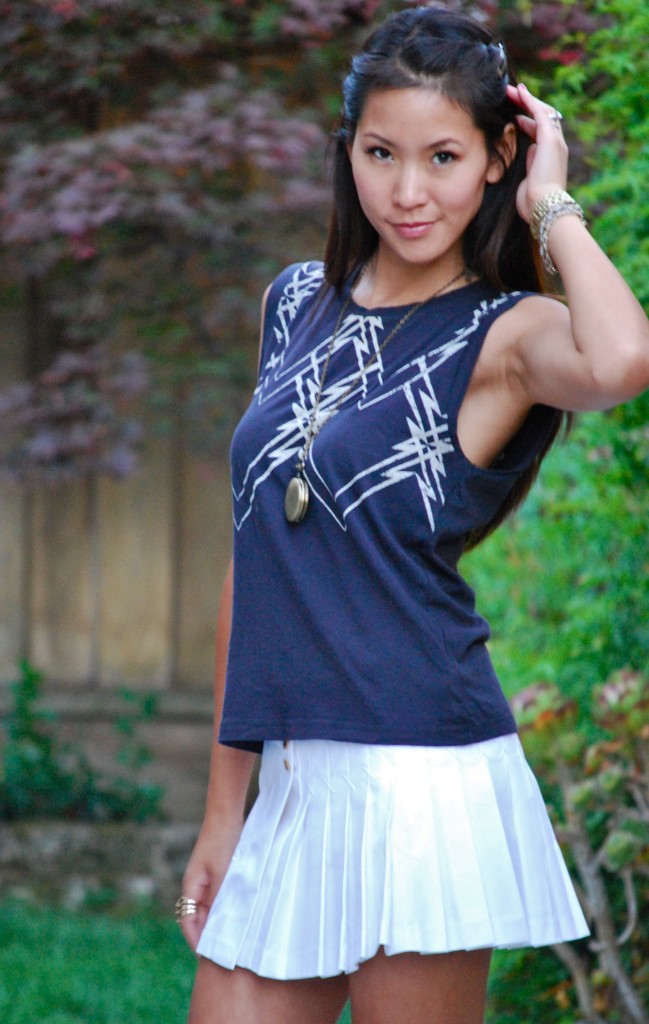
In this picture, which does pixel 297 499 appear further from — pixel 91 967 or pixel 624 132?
pixel 91 967

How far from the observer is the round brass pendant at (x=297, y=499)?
1811 millimetres

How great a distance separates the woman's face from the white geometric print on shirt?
115 millimetres

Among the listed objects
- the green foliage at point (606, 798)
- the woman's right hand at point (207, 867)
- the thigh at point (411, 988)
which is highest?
the thigh at point (411, 988)

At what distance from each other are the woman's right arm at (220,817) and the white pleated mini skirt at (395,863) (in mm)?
196

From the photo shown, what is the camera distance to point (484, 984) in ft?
6.01

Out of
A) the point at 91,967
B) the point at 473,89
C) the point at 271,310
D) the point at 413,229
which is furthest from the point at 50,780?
the point at 473,89

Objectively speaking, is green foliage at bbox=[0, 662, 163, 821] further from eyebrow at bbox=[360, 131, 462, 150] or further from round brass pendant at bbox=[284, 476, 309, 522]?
eyebrow at bbox=[360, 131, 462, 150]

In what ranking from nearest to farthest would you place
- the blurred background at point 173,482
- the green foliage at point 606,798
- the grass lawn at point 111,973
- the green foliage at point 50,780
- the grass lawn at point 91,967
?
the green foliage at point 606,798
the blurred background at point 173,482
the grass lawn at point 111,973
the grass lawn at point 91,967
the green foliage at point 50,780

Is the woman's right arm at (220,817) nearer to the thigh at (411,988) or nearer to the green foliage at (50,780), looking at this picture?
the thigh at (411,988)

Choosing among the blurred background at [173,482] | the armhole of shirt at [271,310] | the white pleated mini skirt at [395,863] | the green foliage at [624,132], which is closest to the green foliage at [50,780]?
the blurred background at [173,482]

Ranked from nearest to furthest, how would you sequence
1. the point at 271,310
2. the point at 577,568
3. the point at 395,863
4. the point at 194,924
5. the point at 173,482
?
1. the point at 395,863
2. the point at 194,924
3. the point at 271,310
4. the point at 577,568
5. the point at 173,482

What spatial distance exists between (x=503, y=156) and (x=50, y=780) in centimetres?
339

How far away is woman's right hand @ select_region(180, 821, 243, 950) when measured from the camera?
2.07 meters

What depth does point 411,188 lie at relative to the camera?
1.82 meters
